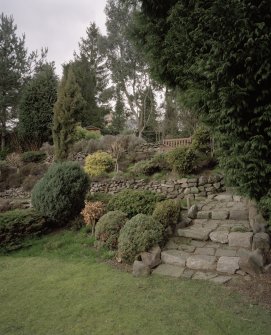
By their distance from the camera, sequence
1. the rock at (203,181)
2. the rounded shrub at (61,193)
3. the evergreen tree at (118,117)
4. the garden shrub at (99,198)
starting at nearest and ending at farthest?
1. the rounded shrub at (61,193)
2. the garden shrub at (99,198)
3. the rock at (203,181)
4. the evergreen tree at (118,117)

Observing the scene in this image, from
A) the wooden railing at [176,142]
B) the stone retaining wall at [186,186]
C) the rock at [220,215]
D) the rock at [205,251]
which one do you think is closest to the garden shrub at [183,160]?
the stone retaining wall at [186,186]

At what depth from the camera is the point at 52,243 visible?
6.11 meters

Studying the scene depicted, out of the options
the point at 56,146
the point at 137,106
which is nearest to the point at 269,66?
the point at 56,146

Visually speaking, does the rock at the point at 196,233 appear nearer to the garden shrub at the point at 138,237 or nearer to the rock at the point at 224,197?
the garden shrub at the point at 138,237

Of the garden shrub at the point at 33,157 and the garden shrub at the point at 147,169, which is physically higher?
Answer: the garden shrub at the point at 33,157

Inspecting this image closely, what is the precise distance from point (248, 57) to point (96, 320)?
368 centimetres

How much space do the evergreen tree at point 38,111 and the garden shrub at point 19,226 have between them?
10.8 metres

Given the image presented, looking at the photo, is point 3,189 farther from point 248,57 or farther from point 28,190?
point 248,57

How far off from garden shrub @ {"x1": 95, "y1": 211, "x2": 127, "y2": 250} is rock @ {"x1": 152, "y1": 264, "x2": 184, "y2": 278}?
4.14ft

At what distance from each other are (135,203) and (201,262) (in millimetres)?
2329

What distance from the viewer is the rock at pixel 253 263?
13.3 ft

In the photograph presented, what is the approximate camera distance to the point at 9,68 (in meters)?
19.5

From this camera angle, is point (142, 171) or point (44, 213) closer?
point (44, 213)

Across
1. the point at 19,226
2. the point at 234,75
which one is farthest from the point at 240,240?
the point at 19,226
